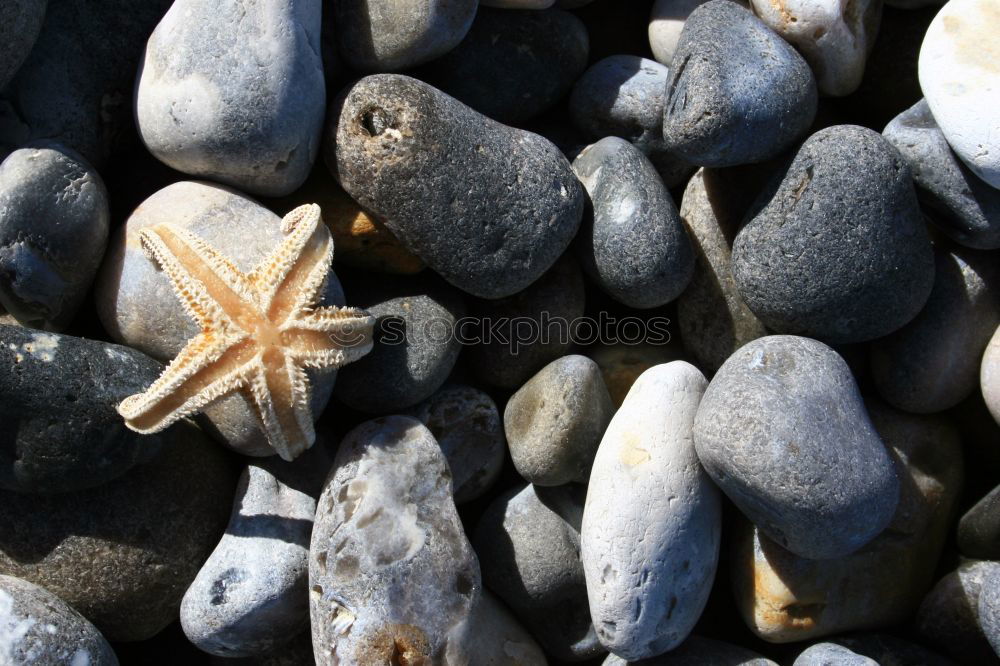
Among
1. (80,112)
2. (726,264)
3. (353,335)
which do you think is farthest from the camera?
(726,264)

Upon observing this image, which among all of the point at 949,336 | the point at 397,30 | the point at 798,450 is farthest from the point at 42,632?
the point at 949,336

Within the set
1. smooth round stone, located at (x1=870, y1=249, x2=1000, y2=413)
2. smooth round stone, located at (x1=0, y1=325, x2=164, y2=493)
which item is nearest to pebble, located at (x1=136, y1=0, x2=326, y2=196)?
smooth round stone, located at (x1=0, y1=325, x2=164, y2=493)

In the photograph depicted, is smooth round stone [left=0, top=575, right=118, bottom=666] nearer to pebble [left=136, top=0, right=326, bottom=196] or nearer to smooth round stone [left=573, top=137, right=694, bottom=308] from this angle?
pebble [left=136, top=0, right=326, bottom=196]

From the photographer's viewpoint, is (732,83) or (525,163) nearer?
(732,83)

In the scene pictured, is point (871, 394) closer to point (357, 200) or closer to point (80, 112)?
point (357, 200)

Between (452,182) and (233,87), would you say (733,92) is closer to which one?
(452,182)

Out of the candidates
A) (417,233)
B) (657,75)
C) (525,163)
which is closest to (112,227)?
(417,233)
